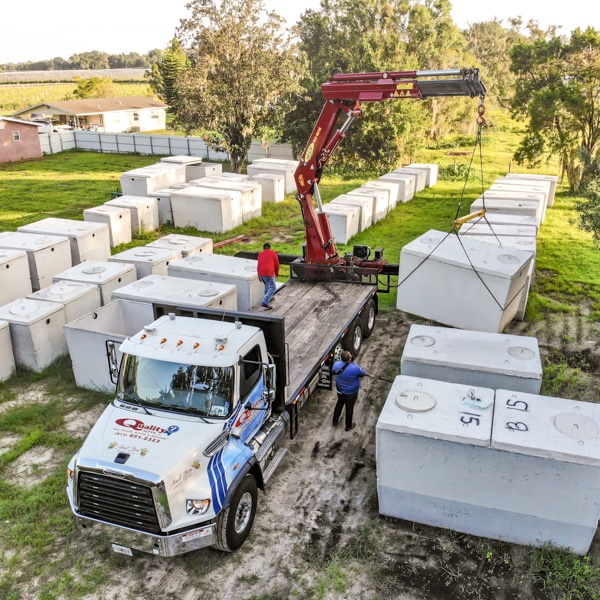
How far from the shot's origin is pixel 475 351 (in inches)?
381

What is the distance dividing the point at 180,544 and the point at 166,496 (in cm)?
67

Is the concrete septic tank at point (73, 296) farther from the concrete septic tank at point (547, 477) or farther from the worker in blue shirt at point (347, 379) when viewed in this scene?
the concrete septic tank at point (547, 477)

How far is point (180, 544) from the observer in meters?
6.77

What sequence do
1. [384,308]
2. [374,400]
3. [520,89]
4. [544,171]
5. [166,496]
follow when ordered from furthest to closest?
[544,171] → [520,89] → [384,308] → [374,400] → [166,496]

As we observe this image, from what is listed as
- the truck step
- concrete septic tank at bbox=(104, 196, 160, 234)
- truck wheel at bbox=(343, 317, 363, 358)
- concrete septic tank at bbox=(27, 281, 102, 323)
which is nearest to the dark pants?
the truck step

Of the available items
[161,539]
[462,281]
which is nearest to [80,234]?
[462,281]

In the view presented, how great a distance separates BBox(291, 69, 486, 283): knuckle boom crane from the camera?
1281cm

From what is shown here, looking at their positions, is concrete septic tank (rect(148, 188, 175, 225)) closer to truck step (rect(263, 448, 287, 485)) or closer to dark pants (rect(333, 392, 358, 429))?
dark pants (rect(333, 392, 358, 429))

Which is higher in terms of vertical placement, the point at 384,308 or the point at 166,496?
the point at 166,496

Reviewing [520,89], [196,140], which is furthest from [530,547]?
[196,140]

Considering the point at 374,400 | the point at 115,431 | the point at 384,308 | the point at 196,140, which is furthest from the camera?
the point at 196,140

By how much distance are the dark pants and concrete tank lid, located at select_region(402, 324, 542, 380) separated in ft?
3.70

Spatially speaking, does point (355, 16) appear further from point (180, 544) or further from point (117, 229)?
point (180, 544)

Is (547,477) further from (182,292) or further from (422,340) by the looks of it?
(182,292)
